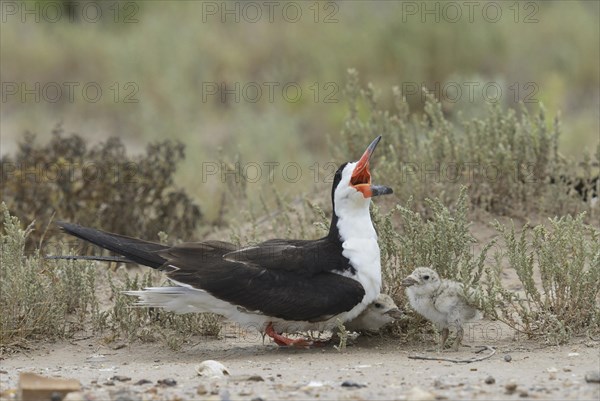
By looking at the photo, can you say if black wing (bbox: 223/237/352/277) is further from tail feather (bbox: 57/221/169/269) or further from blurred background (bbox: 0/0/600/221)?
blurred background (bbox: 0/0/600/221)

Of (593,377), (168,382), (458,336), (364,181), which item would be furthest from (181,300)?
(593,377)

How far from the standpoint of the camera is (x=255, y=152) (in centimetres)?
1123

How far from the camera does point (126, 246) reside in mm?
6078

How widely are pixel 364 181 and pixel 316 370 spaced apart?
4.06 feet

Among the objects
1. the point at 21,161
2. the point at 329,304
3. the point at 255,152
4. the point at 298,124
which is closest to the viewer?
the point at 329,304

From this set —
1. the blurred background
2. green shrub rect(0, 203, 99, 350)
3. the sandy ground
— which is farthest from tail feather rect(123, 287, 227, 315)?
the blurred background

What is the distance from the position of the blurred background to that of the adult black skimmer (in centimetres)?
456

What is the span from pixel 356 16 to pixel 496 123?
692 cm

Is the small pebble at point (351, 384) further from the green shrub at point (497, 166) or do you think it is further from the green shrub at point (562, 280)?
the green shrub at point (497, 166)

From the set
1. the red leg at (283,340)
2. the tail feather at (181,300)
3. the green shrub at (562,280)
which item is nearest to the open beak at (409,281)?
the green shrub at (562,280)

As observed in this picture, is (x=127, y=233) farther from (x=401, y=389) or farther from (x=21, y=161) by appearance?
(x=401, y=389)

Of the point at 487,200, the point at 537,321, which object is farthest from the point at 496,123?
the point at 537,321

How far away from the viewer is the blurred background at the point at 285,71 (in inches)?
479

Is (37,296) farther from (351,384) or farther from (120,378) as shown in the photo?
(351,384)
